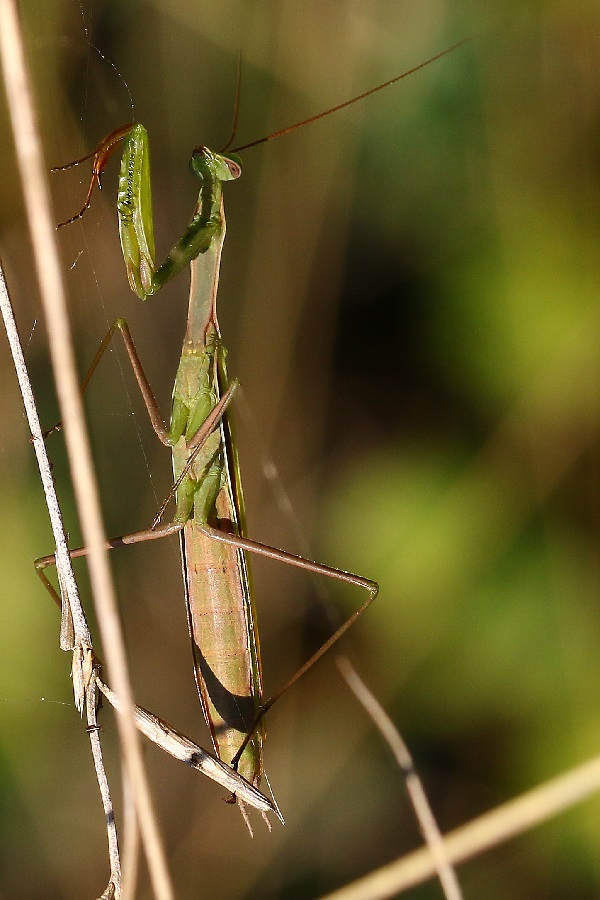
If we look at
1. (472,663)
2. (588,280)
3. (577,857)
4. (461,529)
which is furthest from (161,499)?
(577,857)

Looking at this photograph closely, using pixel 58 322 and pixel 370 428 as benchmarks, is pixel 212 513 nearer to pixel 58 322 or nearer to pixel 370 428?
pixel 370 428

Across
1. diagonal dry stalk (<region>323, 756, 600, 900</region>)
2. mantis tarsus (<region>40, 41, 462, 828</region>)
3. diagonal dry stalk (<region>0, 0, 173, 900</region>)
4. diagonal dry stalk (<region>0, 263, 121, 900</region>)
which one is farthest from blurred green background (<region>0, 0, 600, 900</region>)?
diagonal dry stalk (<region>0, 0, 173, 900</region>)

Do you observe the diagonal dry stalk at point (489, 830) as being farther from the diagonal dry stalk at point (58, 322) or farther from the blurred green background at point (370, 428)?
the diagonal dry stalk at point (58, 322)

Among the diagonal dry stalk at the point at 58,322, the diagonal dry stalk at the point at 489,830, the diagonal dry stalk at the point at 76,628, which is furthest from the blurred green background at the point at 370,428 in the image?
the diagonal dry stalk at the point at 58,322

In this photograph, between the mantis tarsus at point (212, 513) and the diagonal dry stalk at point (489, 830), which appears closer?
the mantis tarsus at point (212, 513)

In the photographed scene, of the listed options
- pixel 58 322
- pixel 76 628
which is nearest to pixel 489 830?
pixel 76 628

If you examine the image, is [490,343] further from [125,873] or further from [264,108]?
[125,873]

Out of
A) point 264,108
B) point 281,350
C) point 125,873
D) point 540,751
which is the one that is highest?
point 264,108
